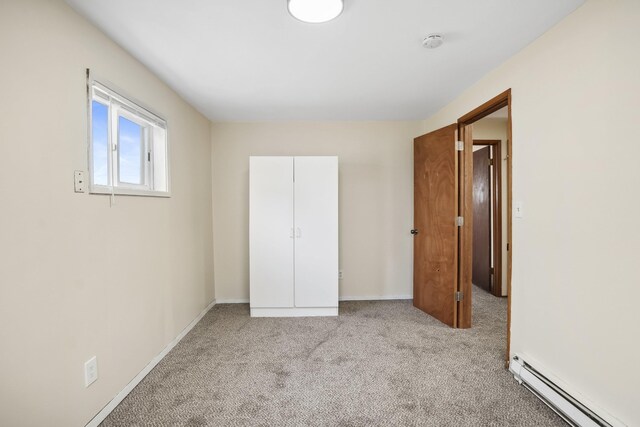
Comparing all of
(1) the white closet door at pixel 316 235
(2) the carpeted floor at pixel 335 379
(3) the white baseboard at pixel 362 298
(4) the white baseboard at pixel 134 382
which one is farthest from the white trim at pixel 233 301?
(1) the white closet door at pixel 316 235

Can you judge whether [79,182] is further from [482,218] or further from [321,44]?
[482,218]

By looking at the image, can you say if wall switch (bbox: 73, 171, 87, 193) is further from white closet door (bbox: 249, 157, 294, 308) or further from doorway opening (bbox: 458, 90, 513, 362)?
doorway opening (bbox: 458, 90, 513, 362)

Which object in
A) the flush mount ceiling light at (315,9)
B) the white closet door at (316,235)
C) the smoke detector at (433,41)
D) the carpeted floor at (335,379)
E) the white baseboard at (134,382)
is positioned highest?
the smoke detector at (433,41)

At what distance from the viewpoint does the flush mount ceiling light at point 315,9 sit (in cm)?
140

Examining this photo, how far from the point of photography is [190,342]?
251 cm

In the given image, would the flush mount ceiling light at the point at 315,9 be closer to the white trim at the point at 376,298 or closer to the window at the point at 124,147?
the window at the point at 124,147

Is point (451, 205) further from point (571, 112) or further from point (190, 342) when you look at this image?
point (190, 342)

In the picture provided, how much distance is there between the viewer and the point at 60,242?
1372 mm

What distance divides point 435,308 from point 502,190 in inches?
75.2

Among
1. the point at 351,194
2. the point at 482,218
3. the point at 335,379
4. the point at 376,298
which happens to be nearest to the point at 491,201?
the point at 482,218

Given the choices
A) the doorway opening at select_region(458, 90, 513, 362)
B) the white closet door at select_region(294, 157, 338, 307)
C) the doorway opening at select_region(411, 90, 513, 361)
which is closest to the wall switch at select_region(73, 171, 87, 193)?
the white closet door at select_region(294, 157, 338, 307)

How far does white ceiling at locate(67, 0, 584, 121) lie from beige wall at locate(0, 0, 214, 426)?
30 centimetres

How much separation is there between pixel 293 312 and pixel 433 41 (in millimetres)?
2827

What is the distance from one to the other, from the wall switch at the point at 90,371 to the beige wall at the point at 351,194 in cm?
199
